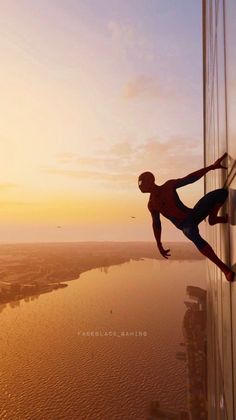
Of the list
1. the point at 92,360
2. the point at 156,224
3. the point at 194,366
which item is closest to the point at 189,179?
the point at 156,224

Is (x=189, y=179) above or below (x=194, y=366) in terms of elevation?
above

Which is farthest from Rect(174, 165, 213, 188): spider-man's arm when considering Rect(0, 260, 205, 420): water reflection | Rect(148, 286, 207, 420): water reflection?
Rect(0, 260, 205, 420): water reflection

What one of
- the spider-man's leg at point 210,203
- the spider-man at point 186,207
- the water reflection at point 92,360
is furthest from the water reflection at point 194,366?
the spider-man's leg at point 210,203

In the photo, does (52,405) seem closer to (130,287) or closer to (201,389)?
(201,389)

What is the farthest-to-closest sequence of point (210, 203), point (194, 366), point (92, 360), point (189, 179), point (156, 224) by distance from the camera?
point (92, 360)
point (194, 366)
point (156, 224)
point (189, 179)
point (210, 203)

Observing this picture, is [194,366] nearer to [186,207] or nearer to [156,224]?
[156,224]

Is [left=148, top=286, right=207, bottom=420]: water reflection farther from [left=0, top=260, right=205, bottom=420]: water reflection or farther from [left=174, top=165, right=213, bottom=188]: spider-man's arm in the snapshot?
[left=174, top=165, right=213, bottom=188]: spider-man's arm

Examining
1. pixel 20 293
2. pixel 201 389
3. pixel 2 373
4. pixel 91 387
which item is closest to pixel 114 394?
pixel 91 387

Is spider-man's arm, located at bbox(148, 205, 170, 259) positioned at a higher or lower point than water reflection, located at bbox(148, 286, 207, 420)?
higher

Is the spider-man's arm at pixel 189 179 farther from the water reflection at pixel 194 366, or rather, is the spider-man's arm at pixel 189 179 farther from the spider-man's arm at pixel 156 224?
the water reflection at pixel 194 366
